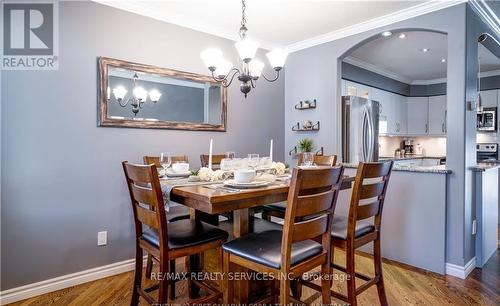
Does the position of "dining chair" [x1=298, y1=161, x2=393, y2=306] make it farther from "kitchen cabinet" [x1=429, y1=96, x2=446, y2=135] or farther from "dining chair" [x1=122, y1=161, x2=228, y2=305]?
"kitchen cabinet" [x1=429, y1=96, x2=446, y2=135]

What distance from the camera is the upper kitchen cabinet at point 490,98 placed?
211 inches

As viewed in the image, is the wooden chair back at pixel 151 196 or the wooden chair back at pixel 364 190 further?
the wooden chair back at pixel 364 190

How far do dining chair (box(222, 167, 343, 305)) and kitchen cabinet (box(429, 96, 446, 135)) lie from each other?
18.0 feet

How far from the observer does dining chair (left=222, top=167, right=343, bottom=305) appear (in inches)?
54.7

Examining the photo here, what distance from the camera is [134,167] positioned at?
5.36ft

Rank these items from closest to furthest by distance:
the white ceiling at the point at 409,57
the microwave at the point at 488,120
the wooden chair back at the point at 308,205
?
1. the wooden chair back at the point at 308,205
2. the white ceiling at the point at 409,57
3. the microwave at the point at 488,120

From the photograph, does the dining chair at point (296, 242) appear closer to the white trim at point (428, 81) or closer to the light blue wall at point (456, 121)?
the light blue wall at point (456, 121)

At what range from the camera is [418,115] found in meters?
6.21

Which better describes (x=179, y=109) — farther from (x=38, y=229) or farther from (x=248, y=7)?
(x=38, y=229)

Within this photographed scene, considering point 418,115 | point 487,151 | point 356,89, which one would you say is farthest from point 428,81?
point 356,89

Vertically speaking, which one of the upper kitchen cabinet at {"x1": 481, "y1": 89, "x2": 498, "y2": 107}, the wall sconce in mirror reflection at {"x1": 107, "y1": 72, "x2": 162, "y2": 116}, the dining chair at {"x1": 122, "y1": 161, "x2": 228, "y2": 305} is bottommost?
the dining chair at {"x1": 122, "y1": 161, "x2": 228, "y2": 305}

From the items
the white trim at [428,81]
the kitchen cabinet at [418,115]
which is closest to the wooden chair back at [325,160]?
the kitchen cabinet at [418,115]

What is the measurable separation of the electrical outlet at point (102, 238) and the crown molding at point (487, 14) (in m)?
3.82

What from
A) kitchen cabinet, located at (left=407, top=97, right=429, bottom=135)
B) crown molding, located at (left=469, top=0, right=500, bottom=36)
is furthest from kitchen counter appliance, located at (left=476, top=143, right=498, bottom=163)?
crown molding, located at (left=469, top=0, right=500, bottom=36)
